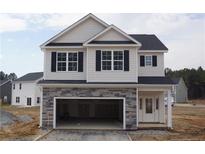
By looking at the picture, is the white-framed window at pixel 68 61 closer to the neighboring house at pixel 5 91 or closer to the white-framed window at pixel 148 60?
the white-framed window at pixel 148 60

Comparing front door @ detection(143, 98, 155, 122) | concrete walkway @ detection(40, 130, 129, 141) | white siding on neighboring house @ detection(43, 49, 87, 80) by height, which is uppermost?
white siding on neighboring house @ detection(43, 49, 87, 80)

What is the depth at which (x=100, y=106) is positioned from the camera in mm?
28234

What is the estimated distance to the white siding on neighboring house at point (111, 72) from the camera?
68.1 feet

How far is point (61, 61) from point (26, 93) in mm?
31138

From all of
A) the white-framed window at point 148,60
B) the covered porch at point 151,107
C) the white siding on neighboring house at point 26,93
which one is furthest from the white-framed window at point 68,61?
the white siding on neighboring house at point 26,93

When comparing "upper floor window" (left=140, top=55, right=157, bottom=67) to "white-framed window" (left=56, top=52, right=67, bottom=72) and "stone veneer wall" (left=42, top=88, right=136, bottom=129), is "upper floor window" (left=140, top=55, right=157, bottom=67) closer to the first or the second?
"stone veneer wall" (left=42, top=88, right=136, bottom=129)

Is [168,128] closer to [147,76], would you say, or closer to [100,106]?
[147,76]

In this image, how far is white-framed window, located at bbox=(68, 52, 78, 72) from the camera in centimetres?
2156

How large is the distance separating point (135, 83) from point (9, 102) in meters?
42.2

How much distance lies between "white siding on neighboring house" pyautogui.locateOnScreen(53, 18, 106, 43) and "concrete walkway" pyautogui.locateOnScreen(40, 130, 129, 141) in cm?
624

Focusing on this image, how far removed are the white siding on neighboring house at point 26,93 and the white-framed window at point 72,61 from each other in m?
28.0

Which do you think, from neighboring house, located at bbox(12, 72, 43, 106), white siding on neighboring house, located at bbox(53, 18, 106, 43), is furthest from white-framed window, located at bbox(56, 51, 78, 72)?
neighboring house, located at bbox(12, 72, 43, 106)

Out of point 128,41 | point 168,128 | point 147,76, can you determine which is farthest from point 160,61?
point 168,128

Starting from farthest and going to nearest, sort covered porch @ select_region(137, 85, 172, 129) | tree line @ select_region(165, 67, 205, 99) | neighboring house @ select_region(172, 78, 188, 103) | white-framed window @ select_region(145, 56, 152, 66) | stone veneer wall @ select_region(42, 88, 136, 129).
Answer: tree line @ select_region(165, 67, 205, 99)
neighboring house @ select_region(172, 78, 188, 103)
covered porch @ select_region(137, 85, 172, 129)
white-framed window @ select_region(145, 56, 152, 66)
stone veneer wall @ select_region(42, 88, 136, 129)
